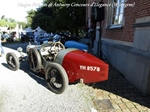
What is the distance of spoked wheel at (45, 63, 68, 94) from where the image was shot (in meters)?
3.25

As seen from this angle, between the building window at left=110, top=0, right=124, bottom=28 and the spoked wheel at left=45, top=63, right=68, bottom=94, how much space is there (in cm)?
342

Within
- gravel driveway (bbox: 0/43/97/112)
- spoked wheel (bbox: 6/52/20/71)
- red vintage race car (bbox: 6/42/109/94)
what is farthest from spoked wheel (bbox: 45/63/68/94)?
spoked wheel (bbox: 6/52/20/71)

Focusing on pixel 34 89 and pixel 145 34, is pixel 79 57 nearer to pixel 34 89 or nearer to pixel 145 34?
pixel 34 89

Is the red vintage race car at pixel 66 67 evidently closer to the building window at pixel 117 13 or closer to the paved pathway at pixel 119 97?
the paved pathway at pixel 119 97

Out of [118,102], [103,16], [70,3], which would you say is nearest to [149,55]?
[118,102]

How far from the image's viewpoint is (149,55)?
320 centimetres

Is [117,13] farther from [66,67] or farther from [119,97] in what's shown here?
[119,97]

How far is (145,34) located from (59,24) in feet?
57.3

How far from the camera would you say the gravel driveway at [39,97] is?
9.44 feet

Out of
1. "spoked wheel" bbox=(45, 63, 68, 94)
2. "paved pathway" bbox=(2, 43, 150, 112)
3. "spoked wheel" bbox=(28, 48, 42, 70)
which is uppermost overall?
"spoked wheel" bbox=(28, 48, 42, 70)

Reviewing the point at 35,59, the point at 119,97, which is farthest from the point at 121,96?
Answer: the point at 35,59

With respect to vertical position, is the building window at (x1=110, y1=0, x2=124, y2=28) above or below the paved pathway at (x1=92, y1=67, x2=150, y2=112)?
above

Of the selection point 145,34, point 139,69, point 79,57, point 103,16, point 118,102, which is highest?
point 103,16

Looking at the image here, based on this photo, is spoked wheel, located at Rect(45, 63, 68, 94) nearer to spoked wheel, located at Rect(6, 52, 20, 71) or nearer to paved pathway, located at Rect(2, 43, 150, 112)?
paved pathway, located at Rect(2, 43, 150, 112)
